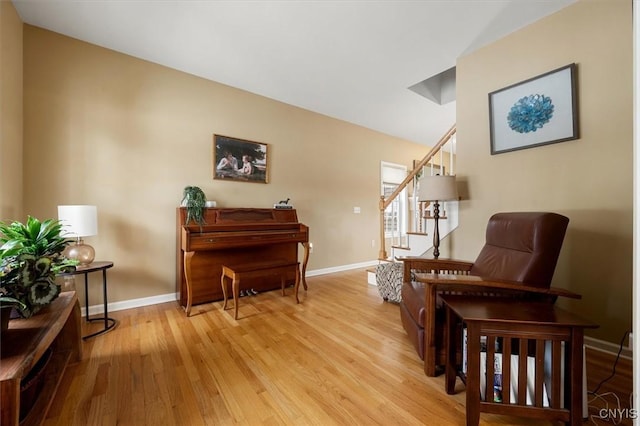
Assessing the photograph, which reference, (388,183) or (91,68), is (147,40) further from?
(388,183)

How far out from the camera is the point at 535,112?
216 centimetres

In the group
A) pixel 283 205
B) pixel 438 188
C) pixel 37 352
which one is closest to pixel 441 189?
pixel 438 188

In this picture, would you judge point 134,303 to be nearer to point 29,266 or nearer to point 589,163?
point 29,266

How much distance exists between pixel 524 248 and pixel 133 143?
12.0 feet

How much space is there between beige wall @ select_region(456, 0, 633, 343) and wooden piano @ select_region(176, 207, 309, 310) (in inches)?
95.5

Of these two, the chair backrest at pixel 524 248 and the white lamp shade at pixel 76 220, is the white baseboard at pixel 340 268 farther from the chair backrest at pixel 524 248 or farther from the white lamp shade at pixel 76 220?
the white lamp shade at pixel 76 220

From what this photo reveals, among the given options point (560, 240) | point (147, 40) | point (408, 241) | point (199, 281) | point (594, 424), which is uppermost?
point (147, 40)

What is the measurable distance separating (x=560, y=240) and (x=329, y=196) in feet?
10.2

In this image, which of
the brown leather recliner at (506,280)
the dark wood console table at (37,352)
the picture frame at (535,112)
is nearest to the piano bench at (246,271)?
the dark wood console table at (37,352)

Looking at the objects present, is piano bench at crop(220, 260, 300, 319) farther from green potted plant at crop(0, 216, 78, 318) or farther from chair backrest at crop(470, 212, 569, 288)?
chair backrest at crop(470, 212, 569, 288)

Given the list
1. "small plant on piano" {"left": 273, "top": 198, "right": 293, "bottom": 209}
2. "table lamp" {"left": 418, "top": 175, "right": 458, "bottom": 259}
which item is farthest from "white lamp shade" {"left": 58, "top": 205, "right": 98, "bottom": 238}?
"table lamp" {"left": 418, "top": 175, "right": 458, "bottom": 259}

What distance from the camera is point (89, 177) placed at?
8.11 feet

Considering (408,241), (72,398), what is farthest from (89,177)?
(408,241)

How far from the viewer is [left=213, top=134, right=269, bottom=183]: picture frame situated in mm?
3195
